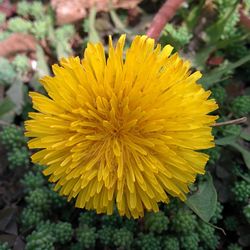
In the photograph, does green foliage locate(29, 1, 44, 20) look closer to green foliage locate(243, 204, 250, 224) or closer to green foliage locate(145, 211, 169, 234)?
green foliage locate(145, 211, 169, 234)

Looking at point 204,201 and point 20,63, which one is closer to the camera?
point 204,201

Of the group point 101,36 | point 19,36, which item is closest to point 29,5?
point 19,36

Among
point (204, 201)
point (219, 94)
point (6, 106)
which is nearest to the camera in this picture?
point (204, 201)

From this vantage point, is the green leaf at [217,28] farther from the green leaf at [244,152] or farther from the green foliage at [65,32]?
the green foliage at [65,32]

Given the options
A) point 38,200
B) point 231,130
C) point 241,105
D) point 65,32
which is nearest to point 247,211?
point 231,130

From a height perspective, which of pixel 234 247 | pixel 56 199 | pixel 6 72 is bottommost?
pixel 234 247

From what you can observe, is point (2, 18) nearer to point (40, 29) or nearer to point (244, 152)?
point (40, 29)
